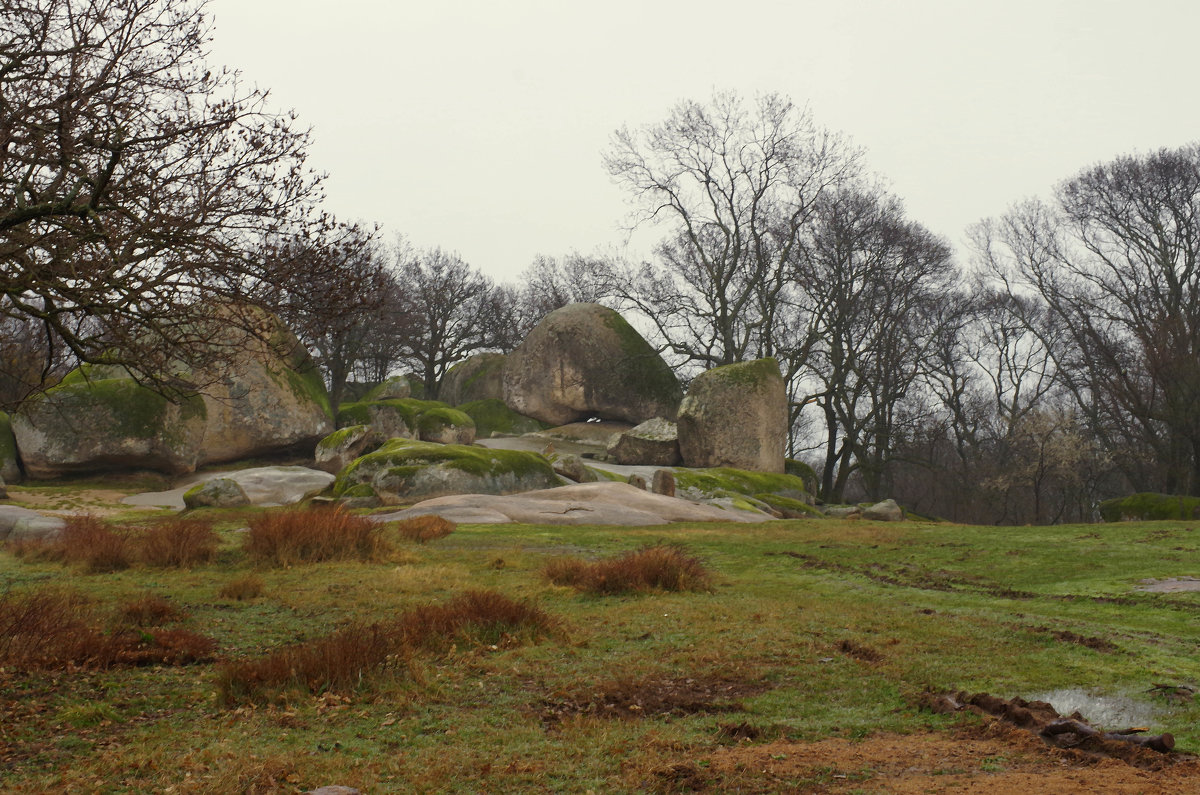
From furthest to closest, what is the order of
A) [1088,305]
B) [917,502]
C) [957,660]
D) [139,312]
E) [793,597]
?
[917,502] < [1088,305] < [793,597] < [139,312] < [957,660]

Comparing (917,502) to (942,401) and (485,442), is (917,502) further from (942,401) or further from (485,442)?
(485,442)

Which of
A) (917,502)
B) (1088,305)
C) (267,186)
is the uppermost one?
(1088,305)

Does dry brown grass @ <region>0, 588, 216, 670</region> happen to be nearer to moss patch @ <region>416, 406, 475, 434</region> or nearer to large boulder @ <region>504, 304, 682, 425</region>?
moss patch @ <region>416, 406, 475, 434</region>

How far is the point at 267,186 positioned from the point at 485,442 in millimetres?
27852

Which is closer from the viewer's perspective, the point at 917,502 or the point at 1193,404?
the point at 1193,404

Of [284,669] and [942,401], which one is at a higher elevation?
[942,401]

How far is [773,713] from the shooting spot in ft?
16.2

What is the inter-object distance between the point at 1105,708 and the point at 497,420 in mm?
36485

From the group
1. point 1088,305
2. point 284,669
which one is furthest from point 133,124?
point 1088,305

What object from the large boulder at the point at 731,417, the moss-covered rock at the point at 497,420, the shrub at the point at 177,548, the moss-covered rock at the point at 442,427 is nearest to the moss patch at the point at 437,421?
the moss-covered rock at the point at 442,427

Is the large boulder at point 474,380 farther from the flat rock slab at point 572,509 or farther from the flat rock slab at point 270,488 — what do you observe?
the flat rock slab at point 572,509

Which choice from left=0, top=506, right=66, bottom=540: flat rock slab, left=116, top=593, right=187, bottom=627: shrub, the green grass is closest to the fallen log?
the green grass

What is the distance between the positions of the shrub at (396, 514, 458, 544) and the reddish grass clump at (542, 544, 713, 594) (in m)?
4.86

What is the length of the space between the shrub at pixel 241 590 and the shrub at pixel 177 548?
2.51 m
